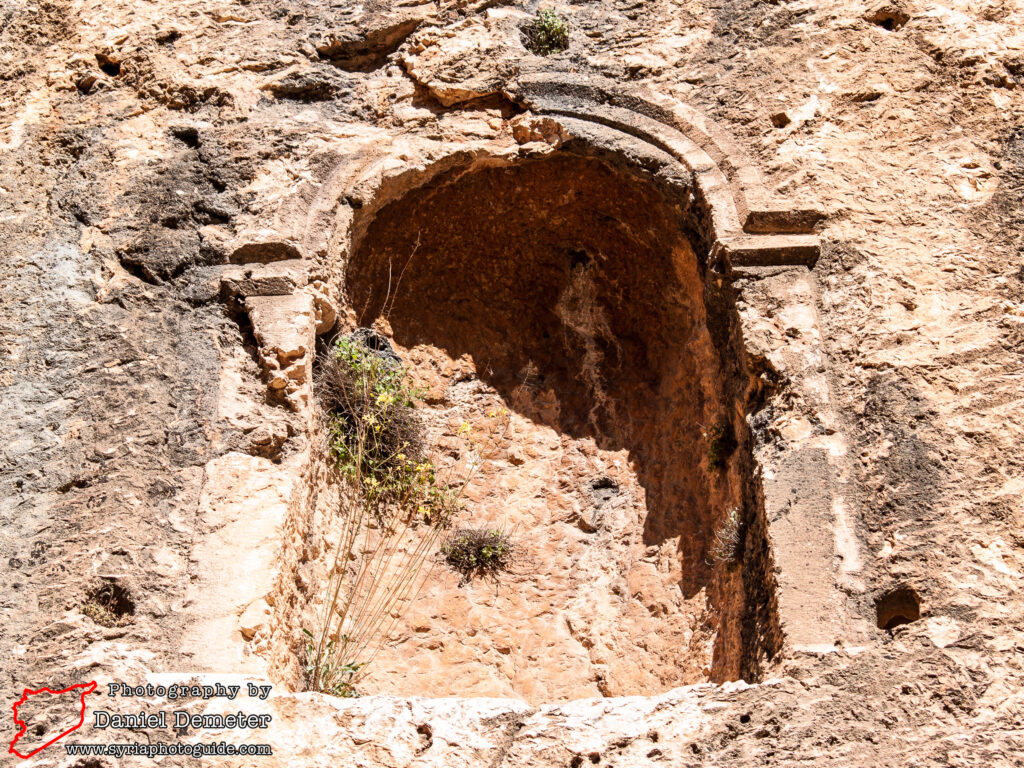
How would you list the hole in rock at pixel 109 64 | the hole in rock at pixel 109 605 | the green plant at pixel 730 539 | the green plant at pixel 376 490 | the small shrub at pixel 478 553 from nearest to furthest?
the hole in rock at pixel 109 605, the green plant at pixel 730 539, the green plant at pixel 376 490, the small shrub at pixel 478 553, the hole in rock at pixel 109 64

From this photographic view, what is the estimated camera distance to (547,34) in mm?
5051

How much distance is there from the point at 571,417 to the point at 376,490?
0.99 meters

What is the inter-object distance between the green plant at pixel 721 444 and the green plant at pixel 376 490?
1.09 metres

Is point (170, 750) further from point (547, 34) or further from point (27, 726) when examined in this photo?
point (547, 34)

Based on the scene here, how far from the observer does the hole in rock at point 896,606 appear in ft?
10.6

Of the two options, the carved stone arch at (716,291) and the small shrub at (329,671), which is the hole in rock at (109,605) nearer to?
the carved stone arch at (716,291)

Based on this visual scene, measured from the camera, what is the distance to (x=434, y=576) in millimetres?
4379

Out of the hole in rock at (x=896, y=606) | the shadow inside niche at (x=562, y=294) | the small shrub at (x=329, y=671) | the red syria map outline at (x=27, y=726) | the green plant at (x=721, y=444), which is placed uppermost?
the shadow inside niche at (x=562, y=294)

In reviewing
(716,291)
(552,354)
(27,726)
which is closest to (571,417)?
(552,354)

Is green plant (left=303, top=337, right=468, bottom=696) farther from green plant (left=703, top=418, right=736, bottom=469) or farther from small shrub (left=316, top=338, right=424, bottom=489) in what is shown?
green plant (left=703, top=418, right=736, bottom=469)

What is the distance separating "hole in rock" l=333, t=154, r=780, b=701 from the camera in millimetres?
4066

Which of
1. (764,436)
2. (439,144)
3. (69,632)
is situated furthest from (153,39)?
(764,436)

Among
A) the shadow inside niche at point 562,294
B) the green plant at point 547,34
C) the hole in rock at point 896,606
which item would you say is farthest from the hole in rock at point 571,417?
the green plant at point 547,34

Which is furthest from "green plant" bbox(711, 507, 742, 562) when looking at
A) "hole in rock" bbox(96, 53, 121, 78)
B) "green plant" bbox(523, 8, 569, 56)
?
"hole in rock" bbox(96, 53, 121, 78)
